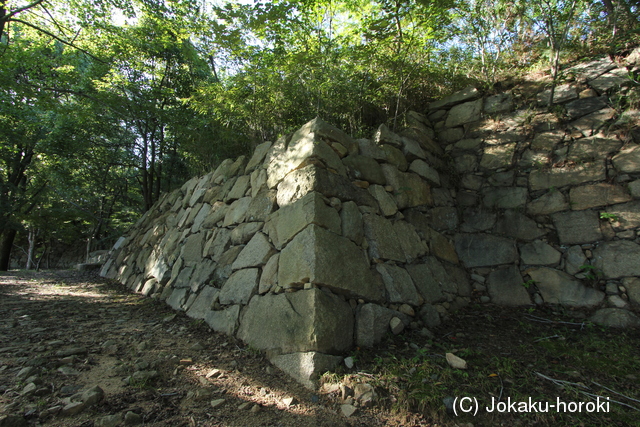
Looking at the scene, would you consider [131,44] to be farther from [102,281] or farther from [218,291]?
[218,291]

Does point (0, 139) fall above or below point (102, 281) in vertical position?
above

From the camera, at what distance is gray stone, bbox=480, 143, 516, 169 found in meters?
3.86

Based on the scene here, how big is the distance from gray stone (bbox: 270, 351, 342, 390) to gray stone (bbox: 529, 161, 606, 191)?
10.4 ft

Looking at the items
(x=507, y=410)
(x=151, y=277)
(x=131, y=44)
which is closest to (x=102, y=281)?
(x=151, y=277)

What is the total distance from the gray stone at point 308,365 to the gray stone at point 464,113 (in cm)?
378

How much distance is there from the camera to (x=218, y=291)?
10.6 ft

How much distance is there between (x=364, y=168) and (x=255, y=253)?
1.51m

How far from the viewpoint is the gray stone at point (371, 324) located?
7.63 ft

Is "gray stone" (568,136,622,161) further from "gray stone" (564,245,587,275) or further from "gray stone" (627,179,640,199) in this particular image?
"gray stone" (564,245,587,275)

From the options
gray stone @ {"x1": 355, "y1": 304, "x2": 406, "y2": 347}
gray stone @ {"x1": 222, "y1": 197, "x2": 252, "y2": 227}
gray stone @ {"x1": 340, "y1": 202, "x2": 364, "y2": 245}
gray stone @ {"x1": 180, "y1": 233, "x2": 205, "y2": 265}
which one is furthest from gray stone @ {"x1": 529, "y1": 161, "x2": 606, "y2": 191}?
gray stone @ {"x1": 180, "y1": 233, "x2": 205, "y2": 265}

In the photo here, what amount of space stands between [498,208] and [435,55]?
8.09 feet

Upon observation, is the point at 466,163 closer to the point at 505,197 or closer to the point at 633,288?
the point at 505,197

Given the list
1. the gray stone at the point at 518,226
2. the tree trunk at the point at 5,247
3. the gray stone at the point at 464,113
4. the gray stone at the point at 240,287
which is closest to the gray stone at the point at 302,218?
the gray stone at the point at 240,287

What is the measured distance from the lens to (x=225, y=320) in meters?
2.86
